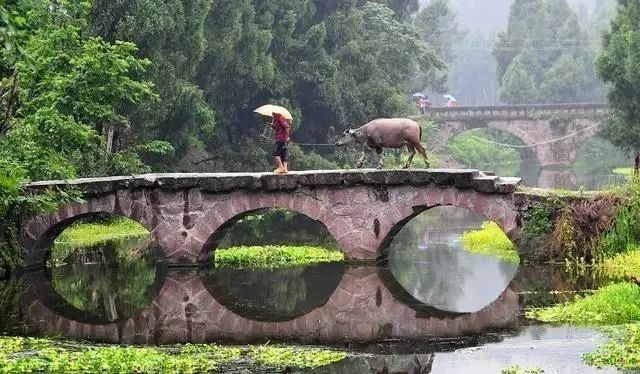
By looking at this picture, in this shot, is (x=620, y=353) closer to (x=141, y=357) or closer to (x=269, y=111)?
(x=141, y=357)

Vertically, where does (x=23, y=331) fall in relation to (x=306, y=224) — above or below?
below

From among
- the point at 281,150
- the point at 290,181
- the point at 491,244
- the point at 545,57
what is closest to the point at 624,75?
the point at 491,244

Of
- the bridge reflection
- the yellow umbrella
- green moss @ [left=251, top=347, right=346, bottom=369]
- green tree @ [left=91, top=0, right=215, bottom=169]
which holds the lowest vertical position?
green moss @ [left=251, top=347, right=346, bottom=369]

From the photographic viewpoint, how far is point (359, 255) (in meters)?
25.0

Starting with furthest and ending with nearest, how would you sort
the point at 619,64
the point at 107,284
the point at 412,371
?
the point at 619,64 → the point at 107,284 → the point at 412,371

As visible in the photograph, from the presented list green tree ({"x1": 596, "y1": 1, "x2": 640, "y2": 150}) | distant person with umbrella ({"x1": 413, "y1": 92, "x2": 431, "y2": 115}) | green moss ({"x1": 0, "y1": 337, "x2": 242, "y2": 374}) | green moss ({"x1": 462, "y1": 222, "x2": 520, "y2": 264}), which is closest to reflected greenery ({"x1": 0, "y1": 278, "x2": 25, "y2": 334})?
green moss ({"x1": 0, "y1": 337, "x2": 242, "y2": 374})

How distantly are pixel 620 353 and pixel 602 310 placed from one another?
347cm

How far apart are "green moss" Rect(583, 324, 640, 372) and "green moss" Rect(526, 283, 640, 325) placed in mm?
1673

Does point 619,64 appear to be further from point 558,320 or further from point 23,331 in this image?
point 23,331

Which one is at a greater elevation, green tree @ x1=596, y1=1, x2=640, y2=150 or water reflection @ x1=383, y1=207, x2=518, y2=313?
green tree @ x1=596, y1=1, x2=640, y2=150

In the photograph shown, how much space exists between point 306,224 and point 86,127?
14.5 meters

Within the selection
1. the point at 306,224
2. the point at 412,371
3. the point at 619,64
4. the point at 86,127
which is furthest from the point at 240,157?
the point at 412,371

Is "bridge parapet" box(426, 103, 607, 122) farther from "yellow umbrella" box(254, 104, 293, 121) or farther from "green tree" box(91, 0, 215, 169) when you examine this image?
"yellow umbrella" box(254, 104, 293, 121)

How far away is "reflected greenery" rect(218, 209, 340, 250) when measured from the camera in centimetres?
3155
